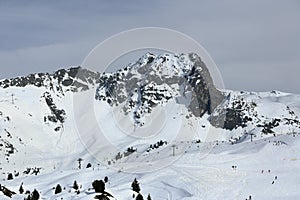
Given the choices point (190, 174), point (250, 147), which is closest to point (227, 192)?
point (190, 174)

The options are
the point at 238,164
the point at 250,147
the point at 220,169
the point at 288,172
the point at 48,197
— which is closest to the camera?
the point at 48,197

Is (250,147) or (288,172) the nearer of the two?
(288,172)

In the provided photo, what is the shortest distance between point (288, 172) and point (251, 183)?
12554 millimetres

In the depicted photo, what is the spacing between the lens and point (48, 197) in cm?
8931

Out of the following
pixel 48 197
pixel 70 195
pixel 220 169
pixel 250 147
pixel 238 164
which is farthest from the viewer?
pixel 250 147

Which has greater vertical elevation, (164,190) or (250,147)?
(250,147)

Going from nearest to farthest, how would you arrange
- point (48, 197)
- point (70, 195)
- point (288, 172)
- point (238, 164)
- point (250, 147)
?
point (70, 195) → point (48, 197) → point (288, 172) → point (238, 164) → point (250, 147)

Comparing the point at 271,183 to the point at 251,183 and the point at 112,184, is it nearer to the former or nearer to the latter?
the point at 251,183

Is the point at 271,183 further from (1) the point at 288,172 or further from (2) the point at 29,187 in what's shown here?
(2) the point at 29,187

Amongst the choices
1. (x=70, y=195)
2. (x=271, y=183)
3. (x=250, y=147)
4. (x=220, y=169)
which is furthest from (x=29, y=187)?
(x=250, y=147)

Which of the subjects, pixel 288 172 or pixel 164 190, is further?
pixel 288 172

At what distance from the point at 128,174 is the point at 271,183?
3509 cm

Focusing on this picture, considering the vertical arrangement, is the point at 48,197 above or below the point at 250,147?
below

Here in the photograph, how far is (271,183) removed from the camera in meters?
92.4
